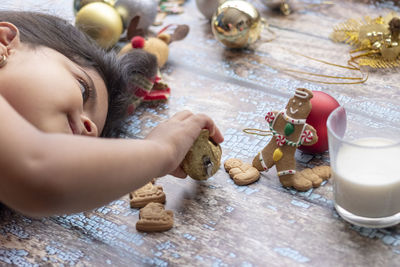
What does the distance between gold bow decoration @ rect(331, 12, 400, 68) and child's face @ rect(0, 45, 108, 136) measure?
25.4 inches

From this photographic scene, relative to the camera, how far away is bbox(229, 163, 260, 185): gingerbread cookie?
2.76 feet

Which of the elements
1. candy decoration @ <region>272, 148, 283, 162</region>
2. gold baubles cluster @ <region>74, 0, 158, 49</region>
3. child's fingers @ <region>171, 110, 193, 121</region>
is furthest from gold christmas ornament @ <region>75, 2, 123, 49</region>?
candy decoration @ <region>272, 148, 283, 162</region>

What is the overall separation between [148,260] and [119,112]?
0.36 m

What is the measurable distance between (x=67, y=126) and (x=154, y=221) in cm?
19

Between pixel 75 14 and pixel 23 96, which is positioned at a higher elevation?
pixel 23 96

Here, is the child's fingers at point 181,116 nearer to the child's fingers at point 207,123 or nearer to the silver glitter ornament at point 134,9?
the child's fingers at point 207,123

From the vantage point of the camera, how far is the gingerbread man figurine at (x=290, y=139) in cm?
80

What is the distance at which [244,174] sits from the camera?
2.77 feet

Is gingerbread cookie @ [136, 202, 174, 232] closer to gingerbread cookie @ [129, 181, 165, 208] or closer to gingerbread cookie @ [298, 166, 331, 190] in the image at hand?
gingerbread cookie @ [129, 181, 165, 208]

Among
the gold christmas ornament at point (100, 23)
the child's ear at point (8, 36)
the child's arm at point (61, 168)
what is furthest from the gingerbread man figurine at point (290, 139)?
the gold christmas ornament at point (100, 23)

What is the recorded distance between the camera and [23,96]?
73 centimetres

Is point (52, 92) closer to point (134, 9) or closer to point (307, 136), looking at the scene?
point (307, 136)

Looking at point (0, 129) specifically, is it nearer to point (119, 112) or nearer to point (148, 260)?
point (148, 260)

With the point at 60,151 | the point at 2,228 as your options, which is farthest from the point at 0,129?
the point at 2,228
